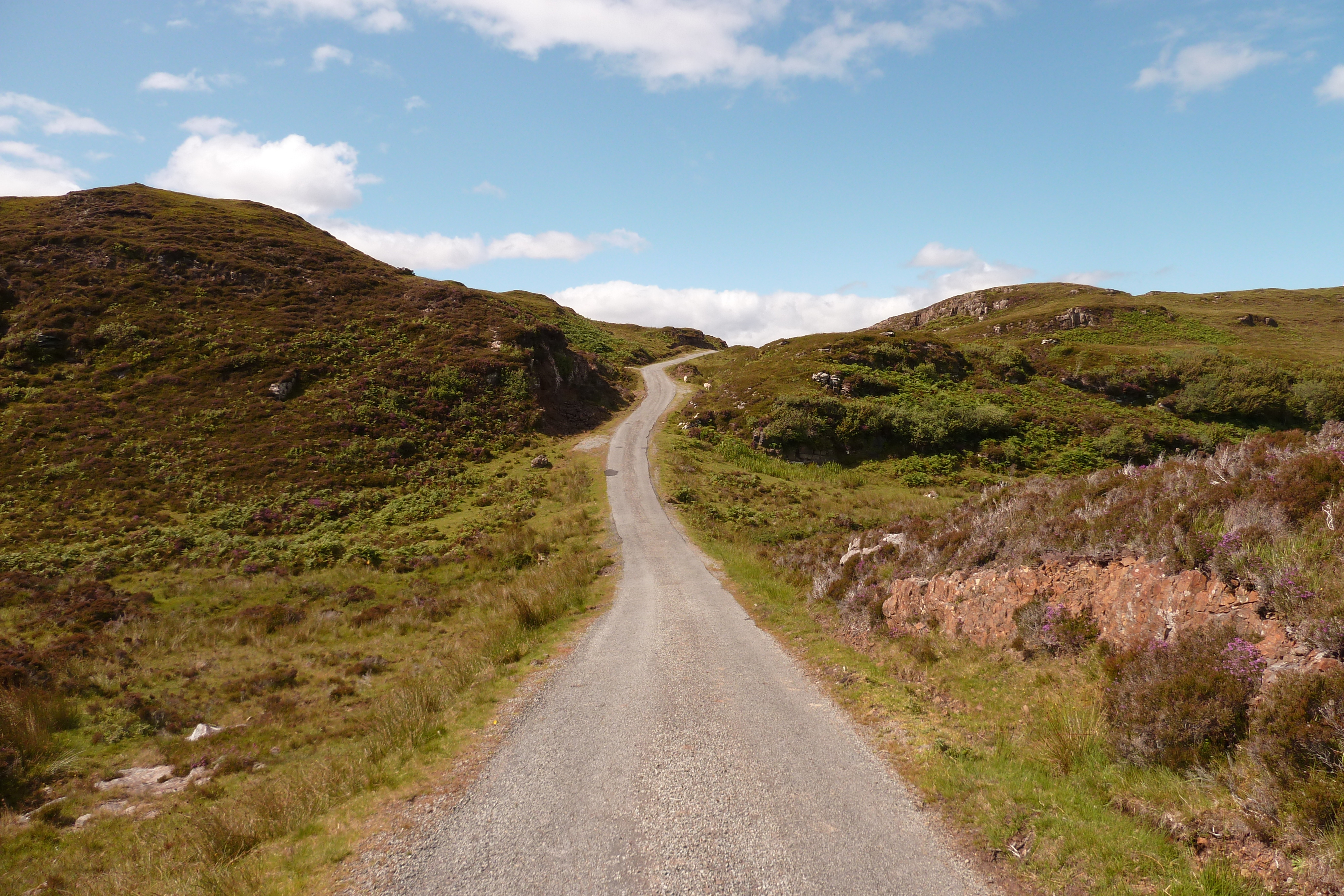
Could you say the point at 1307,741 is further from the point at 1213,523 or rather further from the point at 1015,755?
the point at 1213,523

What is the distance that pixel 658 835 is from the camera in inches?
234

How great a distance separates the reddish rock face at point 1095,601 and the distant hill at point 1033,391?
19.4 meters

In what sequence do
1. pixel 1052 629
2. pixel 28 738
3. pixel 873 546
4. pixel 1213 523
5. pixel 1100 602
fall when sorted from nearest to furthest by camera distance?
pixel 1213 523 < pixel 1100 602 < pixel 1052 629 < pixel 28 738 < pixel 873 546

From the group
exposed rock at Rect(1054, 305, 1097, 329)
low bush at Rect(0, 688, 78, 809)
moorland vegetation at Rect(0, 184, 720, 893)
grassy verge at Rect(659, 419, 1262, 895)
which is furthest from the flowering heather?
exposed rock at Rect(1054, 305, 1097, 329)

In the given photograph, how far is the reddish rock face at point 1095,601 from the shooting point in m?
6.60

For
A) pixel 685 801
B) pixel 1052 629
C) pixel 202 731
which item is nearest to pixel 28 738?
pixel 202 731

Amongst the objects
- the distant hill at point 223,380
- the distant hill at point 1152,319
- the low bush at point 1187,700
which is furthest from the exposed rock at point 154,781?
the distant hill at point 1152,319

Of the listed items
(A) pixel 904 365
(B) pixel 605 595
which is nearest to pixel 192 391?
(B) pixel 605 595

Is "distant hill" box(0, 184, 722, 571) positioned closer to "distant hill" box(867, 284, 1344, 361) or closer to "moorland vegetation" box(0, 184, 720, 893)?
"moorland vegetation" box(0, 184, 720, 893)

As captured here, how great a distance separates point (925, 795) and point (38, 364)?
6188cm

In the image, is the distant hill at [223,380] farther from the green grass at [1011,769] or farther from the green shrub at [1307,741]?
the green shrub at [1307,741]

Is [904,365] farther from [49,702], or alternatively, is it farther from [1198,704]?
[49,702]

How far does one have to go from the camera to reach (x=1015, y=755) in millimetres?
7027

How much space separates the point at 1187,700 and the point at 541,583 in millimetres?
16853
